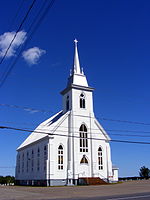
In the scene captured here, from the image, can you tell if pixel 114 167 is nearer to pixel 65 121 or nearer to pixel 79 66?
pixel 65 121

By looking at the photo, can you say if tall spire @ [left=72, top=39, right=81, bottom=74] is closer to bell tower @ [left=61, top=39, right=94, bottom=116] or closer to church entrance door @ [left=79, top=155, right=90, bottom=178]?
bell tower @ [left=61, top=39, right=94, bottom=116]

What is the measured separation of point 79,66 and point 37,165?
19.9m

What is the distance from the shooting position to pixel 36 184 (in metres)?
42.5

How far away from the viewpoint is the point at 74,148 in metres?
40.4

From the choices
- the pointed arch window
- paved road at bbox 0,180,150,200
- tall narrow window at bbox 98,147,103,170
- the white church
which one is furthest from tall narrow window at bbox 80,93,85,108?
paved road at bbox 0,180,150,200

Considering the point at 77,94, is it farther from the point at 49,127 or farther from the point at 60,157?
the point at 60,157

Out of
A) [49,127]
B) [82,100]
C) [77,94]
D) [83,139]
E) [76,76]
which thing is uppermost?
[76,76]

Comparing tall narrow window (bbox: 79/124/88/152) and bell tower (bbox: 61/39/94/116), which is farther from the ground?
bell tower (bbox: 61/39/94/116)

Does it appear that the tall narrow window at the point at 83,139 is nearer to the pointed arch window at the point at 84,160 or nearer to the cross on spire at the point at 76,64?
the pointed arch window at the point at 84,160

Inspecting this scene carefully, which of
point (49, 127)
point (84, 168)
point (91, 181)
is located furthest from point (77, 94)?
point (91, 181)

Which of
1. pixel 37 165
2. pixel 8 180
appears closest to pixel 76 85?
pixel 37 165

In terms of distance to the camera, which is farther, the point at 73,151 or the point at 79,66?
the point at 79,66

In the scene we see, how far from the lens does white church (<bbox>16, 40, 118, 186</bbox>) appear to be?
39156 millimetres

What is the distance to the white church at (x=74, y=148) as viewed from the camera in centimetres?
3916
